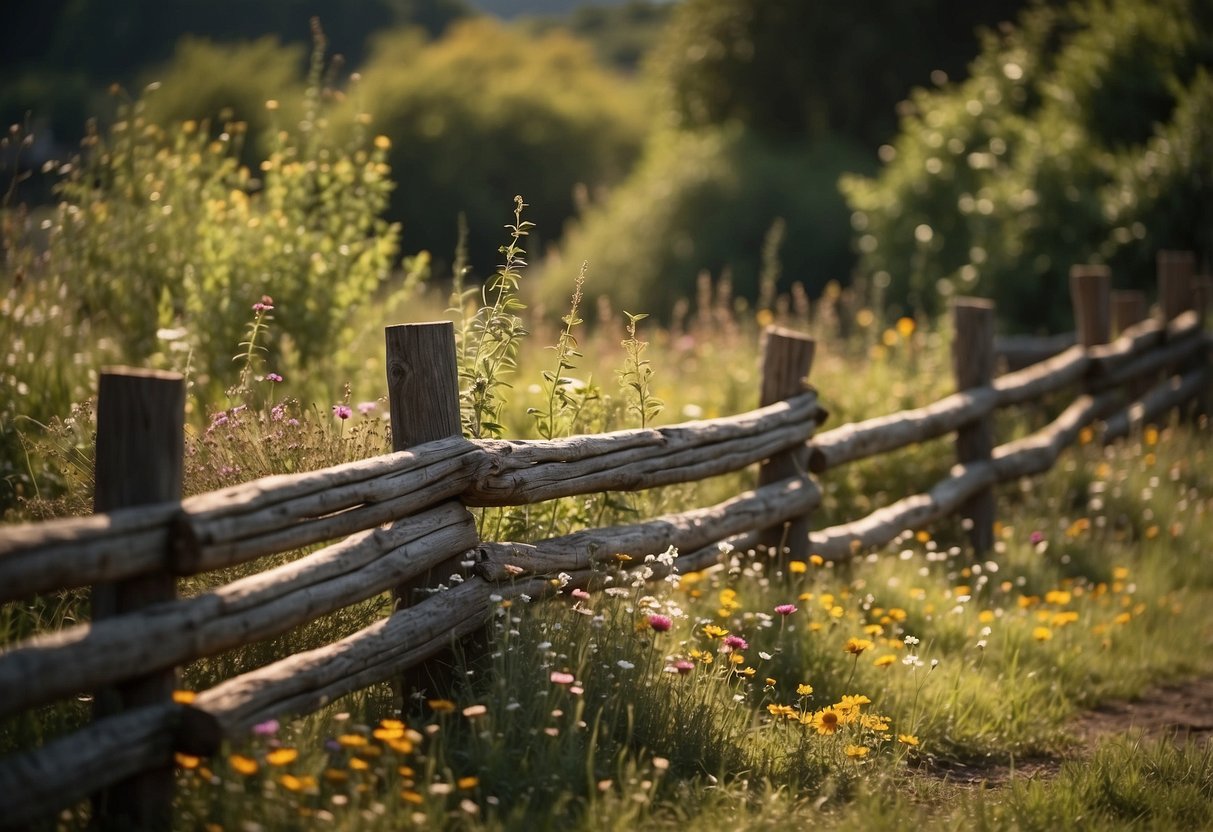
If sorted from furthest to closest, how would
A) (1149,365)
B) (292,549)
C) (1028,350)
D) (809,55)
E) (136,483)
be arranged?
(809,55) → (1028,350) → (1149,365) → (292,549) → (136,483)

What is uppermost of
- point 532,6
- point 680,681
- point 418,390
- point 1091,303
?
point 532,6

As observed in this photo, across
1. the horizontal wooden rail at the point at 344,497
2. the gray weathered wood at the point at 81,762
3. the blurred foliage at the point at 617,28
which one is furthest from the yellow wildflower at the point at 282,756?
the blurred foliage at the point at 617,28

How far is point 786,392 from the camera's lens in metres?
4.97

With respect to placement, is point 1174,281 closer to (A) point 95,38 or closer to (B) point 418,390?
(B) point 418,390

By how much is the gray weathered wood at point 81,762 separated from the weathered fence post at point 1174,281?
832 centimetres

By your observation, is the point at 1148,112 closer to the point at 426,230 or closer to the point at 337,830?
the point at 337,830

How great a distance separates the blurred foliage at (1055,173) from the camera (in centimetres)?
1022

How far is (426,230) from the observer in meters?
25.3

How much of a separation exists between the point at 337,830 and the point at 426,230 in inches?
928

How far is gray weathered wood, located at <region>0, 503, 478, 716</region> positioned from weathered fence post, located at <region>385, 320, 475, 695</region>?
0.15m

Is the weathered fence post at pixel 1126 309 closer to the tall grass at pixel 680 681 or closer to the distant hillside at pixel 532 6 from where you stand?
the tall grass at pixel 680 681

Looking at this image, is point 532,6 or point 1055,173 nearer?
point 1055,173

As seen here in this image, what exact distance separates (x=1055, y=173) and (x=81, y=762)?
1003 centimetres

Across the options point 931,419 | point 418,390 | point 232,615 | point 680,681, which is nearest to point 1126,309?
point 931,419
